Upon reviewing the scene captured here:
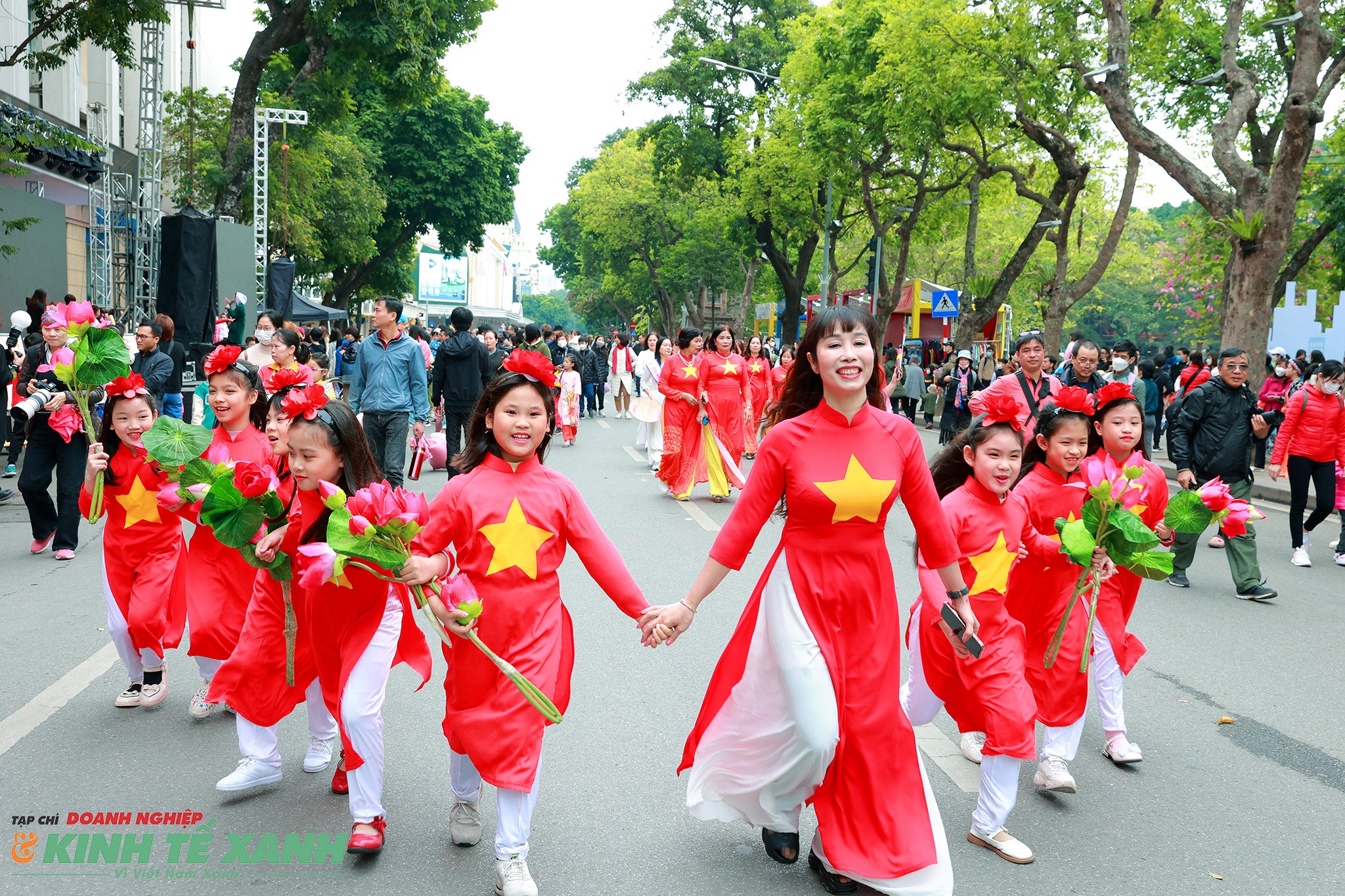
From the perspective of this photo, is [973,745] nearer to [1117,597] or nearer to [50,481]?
[1117,597]

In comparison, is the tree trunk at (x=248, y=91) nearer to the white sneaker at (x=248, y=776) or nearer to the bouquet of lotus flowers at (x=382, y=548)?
the white sneaker at (x=248, y=776)

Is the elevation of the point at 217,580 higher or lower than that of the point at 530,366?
lower

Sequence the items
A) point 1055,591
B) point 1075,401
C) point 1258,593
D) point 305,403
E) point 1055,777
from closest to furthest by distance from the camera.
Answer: point 305,403 → point 1055,777 → point 1055,591 → point 1075,401 → point 1258,593

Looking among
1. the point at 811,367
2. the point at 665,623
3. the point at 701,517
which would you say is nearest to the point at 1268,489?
the point at 701,517

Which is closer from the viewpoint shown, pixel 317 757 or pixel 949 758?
pixel 317 757

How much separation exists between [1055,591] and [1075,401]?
0.78m

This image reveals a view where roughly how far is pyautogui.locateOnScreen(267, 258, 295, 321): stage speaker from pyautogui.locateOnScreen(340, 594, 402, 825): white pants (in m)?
20.2

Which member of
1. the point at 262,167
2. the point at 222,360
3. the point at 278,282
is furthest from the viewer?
the point at 278,282

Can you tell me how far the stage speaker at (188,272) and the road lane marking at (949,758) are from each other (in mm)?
14749

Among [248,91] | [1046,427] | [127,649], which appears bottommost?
[127,649]

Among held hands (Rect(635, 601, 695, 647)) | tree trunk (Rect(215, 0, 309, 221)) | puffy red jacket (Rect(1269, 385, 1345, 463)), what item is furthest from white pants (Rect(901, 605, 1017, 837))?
tree trunk (Rect(215, 0, 309, 221))

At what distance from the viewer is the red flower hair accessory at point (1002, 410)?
4184mm

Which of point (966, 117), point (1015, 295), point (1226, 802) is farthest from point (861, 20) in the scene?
point (1015, 295)

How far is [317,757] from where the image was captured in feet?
14.4
